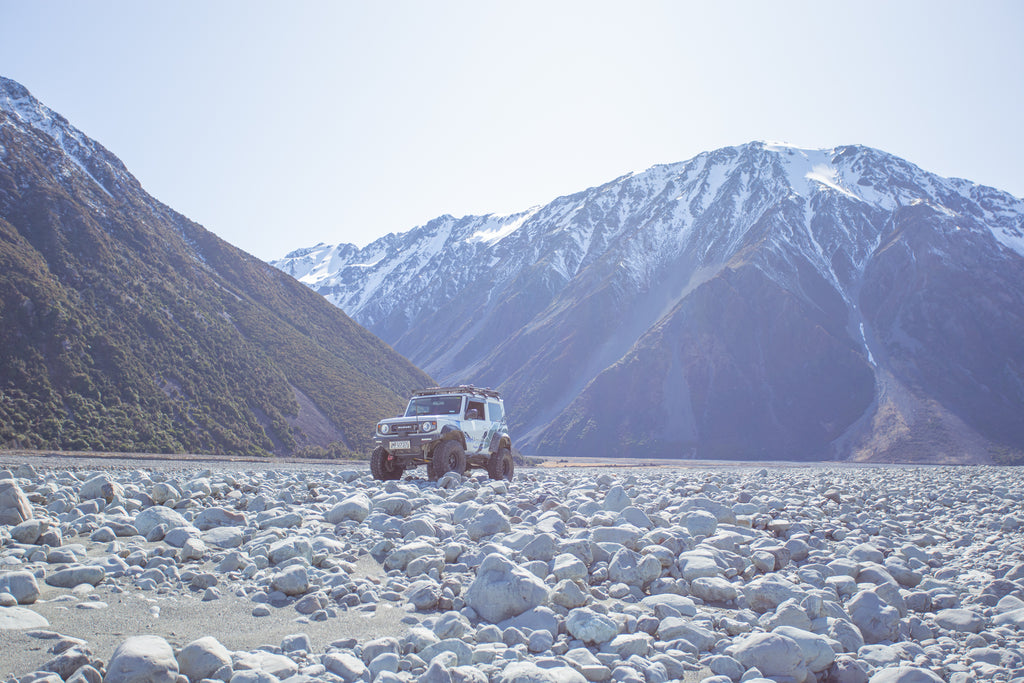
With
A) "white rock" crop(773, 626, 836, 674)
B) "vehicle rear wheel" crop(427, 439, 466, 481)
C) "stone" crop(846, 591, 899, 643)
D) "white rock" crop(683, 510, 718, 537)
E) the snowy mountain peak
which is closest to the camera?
"white rock" crop(773, 626, 836, 674)

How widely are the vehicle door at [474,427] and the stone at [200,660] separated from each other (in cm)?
1178

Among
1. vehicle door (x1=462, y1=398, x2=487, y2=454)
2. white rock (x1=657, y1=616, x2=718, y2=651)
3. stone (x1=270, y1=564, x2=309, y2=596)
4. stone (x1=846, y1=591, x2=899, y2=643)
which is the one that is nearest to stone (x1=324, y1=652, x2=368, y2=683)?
stone (x1=270, y1=564, x2=309, y2=596)

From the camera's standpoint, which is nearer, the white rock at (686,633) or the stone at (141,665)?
the stone at (141,665)

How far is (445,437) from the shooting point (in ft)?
51.4

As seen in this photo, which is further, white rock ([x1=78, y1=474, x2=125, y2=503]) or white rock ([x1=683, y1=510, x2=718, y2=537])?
white rock ([x1=78, y1=474, x2=125, y2=503])

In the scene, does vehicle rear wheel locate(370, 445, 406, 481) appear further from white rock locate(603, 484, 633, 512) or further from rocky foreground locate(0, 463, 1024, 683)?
white rock locate(603, 484, 633, 512)

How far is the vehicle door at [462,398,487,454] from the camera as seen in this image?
1652cm

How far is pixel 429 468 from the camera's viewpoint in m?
15.6

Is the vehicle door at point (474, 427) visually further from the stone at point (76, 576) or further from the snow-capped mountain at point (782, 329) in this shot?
the snow-capped mountain at point (782, 329)

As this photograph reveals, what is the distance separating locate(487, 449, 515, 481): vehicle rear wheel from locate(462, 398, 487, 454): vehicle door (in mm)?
717

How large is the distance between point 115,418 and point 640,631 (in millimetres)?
39265

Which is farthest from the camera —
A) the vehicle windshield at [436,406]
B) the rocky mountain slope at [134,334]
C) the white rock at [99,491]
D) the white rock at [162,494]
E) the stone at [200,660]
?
the rocky mountain slope at [134,334]

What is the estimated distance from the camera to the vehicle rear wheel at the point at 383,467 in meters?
16.3

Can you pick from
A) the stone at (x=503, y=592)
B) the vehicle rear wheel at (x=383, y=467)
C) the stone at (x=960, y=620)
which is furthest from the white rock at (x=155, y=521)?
the stone at (x=960, y=620)
